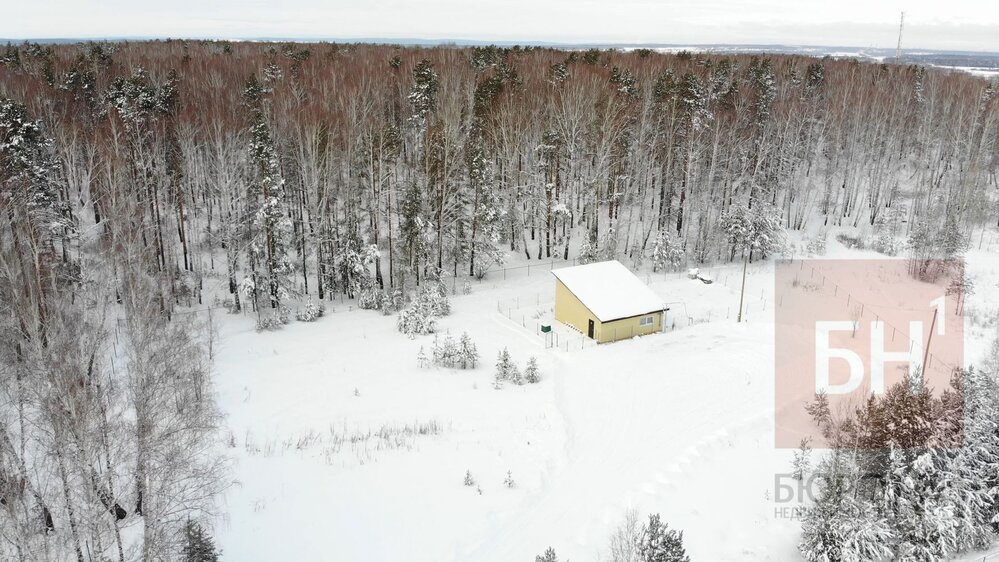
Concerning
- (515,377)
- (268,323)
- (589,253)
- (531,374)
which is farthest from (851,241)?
(268,323)

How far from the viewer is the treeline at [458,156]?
34.9 metres

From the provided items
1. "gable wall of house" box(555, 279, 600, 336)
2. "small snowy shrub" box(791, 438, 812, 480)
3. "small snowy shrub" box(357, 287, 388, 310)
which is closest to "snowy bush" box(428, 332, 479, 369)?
"gable wall of house" box(555, 279, 600, 336)

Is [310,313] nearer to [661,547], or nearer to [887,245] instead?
[661,547]

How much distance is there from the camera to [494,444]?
2028 cm

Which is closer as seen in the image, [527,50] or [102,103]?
[102,103]

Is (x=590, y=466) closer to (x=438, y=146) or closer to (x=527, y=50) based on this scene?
(x=438, y=146)

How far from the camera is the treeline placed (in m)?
34.9

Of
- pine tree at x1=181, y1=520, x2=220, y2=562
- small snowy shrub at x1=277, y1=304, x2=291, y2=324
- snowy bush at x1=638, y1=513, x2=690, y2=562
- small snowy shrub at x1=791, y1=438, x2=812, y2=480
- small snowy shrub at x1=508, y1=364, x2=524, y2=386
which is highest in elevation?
pine tree at x1=181, y1=520, x2=220, y2=562

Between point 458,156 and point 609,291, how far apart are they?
1444 centimetres

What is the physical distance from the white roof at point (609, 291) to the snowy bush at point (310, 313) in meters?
12.4

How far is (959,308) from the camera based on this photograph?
36312 millimetres

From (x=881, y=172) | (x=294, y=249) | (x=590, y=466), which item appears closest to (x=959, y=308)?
(x=881, y=172)

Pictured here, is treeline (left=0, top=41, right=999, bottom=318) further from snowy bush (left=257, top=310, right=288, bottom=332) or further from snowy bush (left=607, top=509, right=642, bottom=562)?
snowy bush (left=607, top=509, right=642, bottom=562)

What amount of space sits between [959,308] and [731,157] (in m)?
16.5
